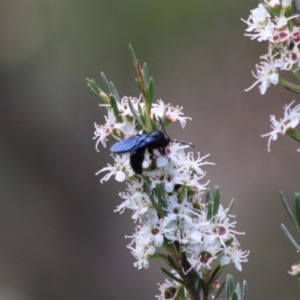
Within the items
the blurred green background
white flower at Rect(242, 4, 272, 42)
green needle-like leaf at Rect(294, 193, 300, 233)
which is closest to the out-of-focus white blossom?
green needle-like leaf at Rect(294, 193, 300, 233)

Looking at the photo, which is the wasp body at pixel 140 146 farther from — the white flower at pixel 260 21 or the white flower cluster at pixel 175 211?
the white flower at pixel 260 21

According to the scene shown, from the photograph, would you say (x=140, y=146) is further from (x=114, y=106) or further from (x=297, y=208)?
(x=297, y=208)

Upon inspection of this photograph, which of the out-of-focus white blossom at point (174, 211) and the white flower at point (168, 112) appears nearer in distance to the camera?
the out-of-focus white blossom at point (174, 211)

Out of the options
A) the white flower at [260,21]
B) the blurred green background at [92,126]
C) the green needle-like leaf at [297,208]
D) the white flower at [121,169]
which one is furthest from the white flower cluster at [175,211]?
the blurred green background at [92,126]

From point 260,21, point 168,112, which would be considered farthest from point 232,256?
point 260,21

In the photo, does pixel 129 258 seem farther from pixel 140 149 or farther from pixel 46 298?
pixel 140 149

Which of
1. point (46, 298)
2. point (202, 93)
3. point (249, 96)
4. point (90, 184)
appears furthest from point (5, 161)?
point (249, 96)
